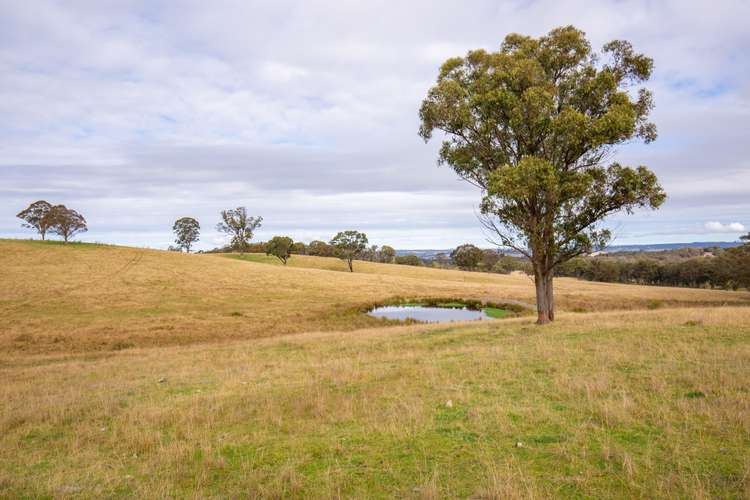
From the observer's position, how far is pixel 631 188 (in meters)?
21.9

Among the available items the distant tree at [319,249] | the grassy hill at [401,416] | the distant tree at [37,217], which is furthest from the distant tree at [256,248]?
the grassy hill at [401,416]

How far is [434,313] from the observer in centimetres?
4869

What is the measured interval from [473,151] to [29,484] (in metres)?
23.2

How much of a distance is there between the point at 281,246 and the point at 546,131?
282ft

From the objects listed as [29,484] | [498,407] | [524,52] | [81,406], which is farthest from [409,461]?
[524,52]

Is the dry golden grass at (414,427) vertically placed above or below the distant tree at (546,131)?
below

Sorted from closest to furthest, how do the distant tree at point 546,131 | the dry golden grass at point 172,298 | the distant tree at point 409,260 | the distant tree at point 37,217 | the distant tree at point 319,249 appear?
the distant tree at point 546,131 → the dry golden grass at point 172,298 → the distant tree at point 37,217 → the distant tree at point 319,249 → the distant tree at point 409,260

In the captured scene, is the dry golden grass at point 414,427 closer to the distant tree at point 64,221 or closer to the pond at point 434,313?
the pond at point 434,313

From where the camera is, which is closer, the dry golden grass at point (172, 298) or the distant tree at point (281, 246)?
the dry golden grass at point (172, 298)

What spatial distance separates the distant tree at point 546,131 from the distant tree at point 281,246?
80.9m

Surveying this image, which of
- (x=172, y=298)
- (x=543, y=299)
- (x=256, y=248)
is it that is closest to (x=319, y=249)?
(x=256, y=248)

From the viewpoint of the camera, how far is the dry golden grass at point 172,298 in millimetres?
32938

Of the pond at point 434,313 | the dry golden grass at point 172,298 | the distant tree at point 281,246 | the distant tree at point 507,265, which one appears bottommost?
the pond at point 434,313

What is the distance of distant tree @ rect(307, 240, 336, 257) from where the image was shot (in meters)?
156
